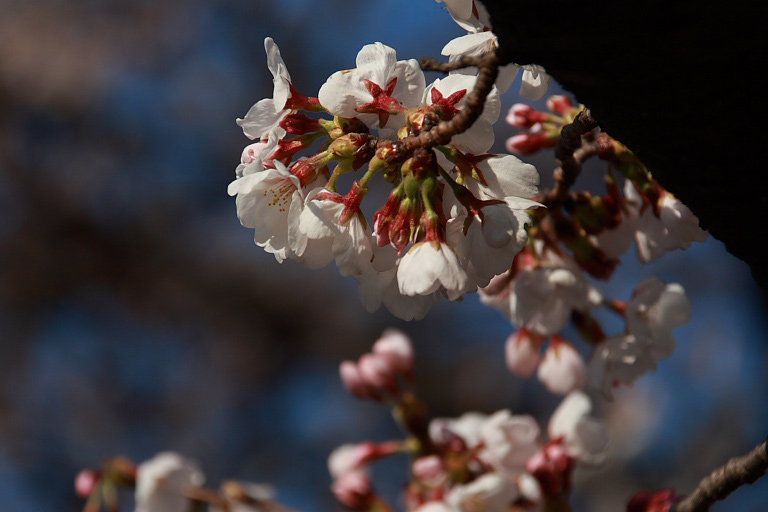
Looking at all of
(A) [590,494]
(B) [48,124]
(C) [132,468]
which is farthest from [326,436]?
(C) [132,468]

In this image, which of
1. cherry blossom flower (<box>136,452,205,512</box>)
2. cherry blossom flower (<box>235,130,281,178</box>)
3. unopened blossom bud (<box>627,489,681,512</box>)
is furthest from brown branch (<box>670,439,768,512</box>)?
cherry blossom flower (<box>136,452,205,512</box>)

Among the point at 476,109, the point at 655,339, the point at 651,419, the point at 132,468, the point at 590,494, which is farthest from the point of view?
the point at 651,419

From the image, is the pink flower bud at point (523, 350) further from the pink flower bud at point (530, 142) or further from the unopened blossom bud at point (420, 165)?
the unopened blossom bud at point (420, 165)

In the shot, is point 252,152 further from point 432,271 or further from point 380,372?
point 380,372

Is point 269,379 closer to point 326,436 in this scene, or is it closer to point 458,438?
point 326,436

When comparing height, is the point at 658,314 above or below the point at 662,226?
below

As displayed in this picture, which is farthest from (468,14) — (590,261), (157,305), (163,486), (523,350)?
(157,305)

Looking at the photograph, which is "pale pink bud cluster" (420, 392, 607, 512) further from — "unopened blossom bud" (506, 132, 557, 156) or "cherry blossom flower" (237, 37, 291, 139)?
"cherry blossom flower" (237, 37, 291, 139)
